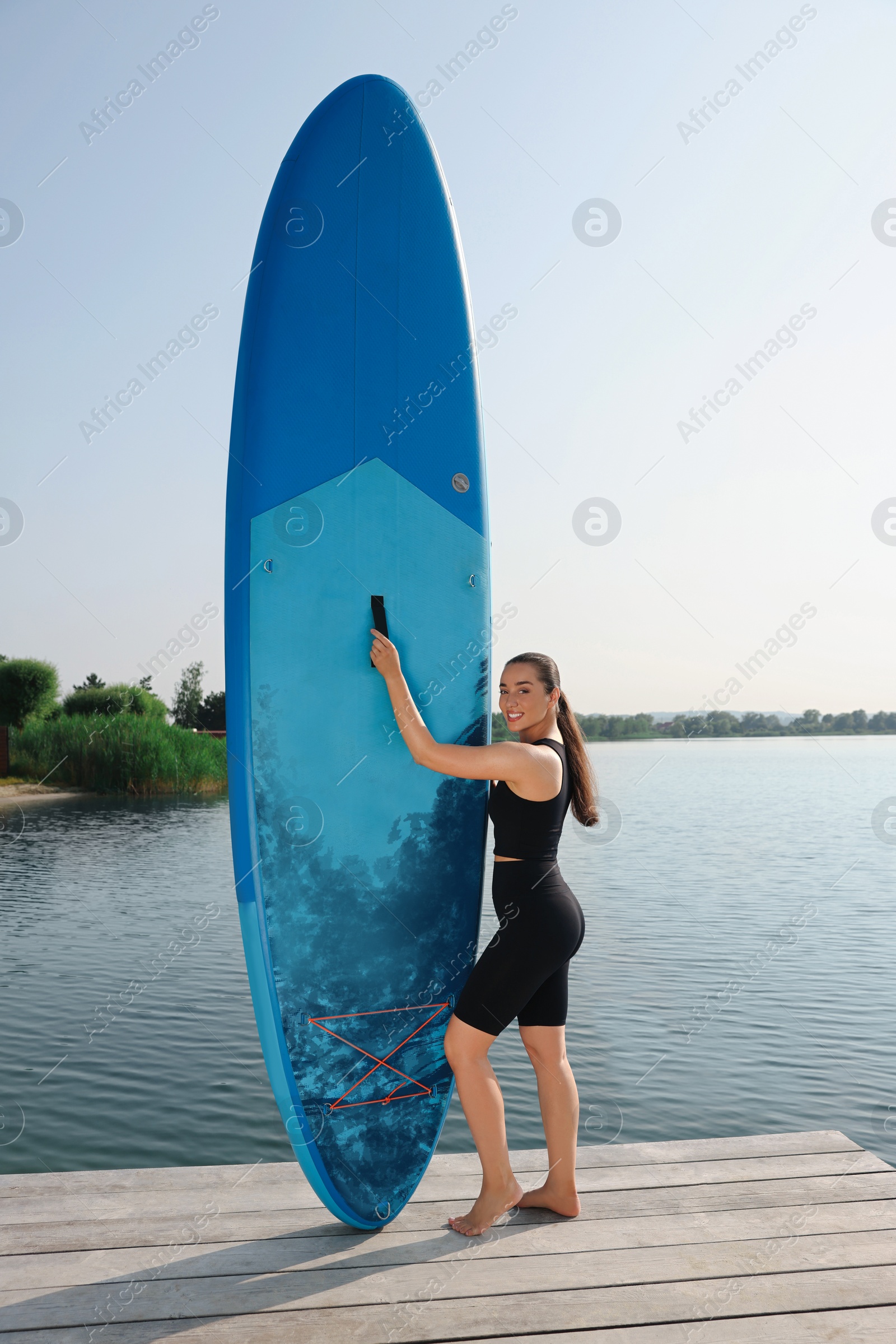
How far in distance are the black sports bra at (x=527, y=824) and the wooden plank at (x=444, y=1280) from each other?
881 millimetres

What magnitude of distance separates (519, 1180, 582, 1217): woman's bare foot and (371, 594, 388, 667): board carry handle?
1.37 meters

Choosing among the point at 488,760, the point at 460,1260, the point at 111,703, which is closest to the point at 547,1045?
the point at 460,1260

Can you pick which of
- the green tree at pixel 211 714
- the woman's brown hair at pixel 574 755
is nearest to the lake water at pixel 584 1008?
the woman's brown hair at pixel 574 755

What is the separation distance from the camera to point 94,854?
11898mm

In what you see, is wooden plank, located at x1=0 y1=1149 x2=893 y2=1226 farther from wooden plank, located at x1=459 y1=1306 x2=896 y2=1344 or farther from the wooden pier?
wooden plank, located at x1=459 y1=1306 x2=896 y2=1344

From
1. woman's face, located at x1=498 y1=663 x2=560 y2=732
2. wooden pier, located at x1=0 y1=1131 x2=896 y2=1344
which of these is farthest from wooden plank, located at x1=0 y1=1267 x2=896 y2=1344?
woman's face, located at x1=498 y1=663 x2=560 y2=732

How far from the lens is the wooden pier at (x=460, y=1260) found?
1.76 meters

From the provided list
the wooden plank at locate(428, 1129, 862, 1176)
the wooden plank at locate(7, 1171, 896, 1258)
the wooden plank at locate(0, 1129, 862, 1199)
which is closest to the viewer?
the wooden plank at locate(7, 1171, 896, 1258)

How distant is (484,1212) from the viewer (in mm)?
2125

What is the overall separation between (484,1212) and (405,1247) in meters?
0.20

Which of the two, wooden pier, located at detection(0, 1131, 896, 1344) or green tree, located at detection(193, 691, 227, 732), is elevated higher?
wooden pier, located at detection(0, 1131, 896, 1344)

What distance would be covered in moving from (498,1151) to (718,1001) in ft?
14.7

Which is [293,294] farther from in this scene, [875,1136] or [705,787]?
[705,787]

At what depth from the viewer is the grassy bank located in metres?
18.1
